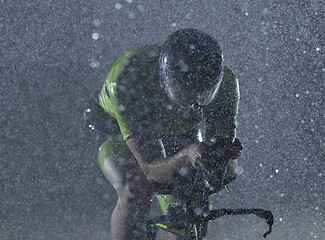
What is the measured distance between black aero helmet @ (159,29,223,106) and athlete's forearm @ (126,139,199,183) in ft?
0.40

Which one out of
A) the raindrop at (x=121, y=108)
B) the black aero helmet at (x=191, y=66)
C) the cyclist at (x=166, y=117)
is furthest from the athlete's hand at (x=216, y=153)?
the raindrop at (x=121, y=108)

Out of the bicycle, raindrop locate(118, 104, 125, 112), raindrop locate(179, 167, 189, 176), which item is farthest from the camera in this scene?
raindrop locate(118, 104, 125, 112)

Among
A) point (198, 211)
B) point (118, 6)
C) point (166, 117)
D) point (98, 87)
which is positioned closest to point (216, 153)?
point (198, 211)

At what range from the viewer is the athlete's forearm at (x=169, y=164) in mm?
702

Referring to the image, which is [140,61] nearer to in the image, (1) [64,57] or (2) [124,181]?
(2) [124,181]

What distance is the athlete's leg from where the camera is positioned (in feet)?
2.94

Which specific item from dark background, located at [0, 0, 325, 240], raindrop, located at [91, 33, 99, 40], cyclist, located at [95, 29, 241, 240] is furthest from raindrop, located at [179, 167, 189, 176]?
raindrop, located at [91, 33, 99, 40]

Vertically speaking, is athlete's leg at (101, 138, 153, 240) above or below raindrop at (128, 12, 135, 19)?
below

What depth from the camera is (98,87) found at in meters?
A: 1.40

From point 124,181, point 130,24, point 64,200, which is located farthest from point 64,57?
point 124,181

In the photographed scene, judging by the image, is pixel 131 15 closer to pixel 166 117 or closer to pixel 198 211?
pixel 166 117

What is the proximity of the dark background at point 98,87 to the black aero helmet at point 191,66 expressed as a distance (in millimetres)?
660

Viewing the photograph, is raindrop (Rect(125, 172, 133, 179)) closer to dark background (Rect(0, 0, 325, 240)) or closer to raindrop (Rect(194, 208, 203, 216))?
raindrop (Rect(194, 208, 203, 216))

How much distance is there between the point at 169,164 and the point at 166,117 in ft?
Answer: 0.50
